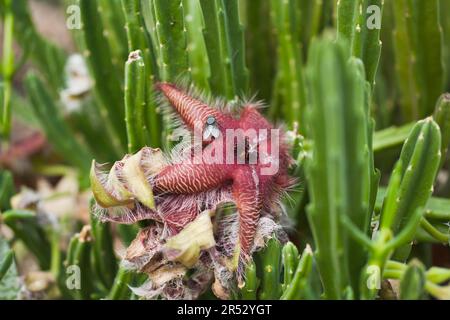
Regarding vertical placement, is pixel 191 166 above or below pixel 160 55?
below

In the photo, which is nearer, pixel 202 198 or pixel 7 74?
pixel 202 198

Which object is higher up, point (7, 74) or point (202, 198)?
point (7, 74)

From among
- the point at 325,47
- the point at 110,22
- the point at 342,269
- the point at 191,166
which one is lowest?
the point at 342,269

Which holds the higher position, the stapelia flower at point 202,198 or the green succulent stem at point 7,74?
the green succulent stem at point 7,74

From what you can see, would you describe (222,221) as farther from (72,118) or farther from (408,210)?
(72,118)

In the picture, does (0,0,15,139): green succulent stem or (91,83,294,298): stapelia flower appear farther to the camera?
(0,0,15,139): green succulent stem

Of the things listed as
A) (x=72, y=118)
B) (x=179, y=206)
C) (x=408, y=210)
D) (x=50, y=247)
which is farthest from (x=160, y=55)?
(x=72, y=118)

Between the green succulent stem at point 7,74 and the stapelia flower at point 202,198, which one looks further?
the green succulent stem at point 7,74

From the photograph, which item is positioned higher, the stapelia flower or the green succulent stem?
the green succulent stem
